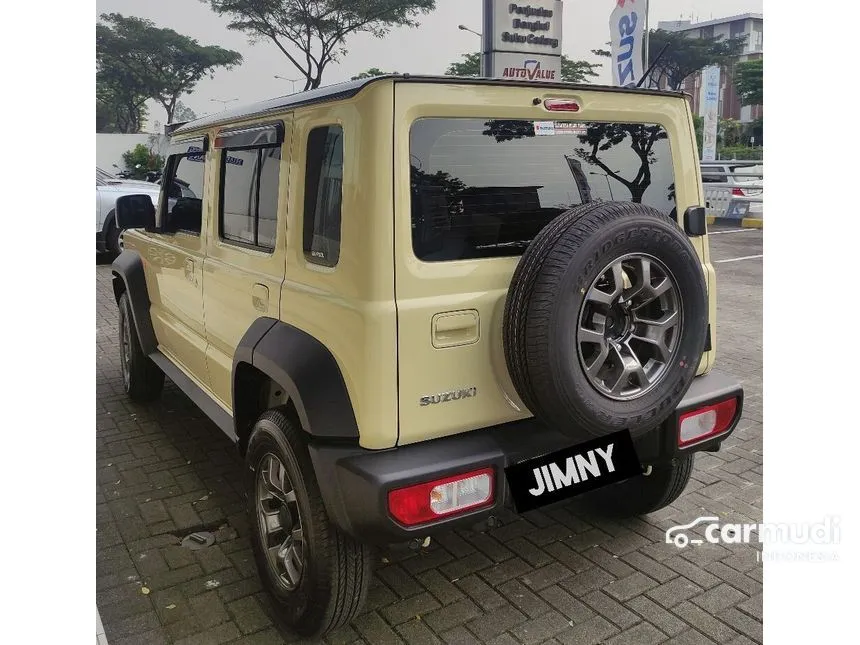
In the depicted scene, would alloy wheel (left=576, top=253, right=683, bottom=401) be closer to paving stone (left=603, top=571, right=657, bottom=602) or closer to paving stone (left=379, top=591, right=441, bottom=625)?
paving stone (left=603, top=571, right=657, bottom=602)

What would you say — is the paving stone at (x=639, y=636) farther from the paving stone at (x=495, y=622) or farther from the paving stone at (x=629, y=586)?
the paving stone at (x=495, y=622)

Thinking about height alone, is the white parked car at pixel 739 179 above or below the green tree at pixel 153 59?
below

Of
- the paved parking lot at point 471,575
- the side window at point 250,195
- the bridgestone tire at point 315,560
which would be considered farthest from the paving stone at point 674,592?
the side window at point 250,195

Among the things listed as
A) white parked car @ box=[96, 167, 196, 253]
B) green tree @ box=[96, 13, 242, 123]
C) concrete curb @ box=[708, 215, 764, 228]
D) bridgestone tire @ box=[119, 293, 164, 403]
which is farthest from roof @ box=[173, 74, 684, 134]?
green tree @ box=[96, 13, 242, 123]

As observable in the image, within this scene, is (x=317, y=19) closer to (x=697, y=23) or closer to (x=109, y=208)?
(x=109, y=208)

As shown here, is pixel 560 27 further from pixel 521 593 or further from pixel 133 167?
pixel 133 167

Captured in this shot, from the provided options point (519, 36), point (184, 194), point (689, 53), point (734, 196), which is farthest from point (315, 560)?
point (689, 53)

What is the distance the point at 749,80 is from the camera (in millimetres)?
56938

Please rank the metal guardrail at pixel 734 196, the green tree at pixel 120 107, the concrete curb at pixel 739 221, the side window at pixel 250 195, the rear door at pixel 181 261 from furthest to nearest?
the green tree at pixel 120 107
the metal guardrail at pixel 734 196
the concrete curb at pixel 739 221
the rear door at pixel 181 261
the side window at pixel 250 195

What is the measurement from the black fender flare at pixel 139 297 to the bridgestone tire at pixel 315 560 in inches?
95.0

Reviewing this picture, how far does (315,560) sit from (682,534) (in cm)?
179

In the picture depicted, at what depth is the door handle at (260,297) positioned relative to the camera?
2963mm

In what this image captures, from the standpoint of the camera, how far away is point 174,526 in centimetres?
362

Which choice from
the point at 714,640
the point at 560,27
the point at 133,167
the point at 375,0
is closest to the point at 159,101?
the point at 133,167
